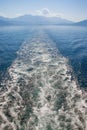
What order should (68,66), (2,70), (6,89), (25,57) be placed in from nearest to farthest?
(6,89), (2,70), (68,66), (25,57)

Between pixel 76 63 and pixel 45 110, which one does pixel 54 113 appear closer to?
pixel 45 110

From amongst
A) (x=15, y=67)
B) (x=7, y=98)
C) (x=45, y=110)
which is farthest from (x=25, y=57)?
(x=45, y=110)

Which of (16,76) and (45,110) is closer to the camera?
(45,110)

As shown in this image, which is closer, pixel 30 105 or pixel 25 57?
pixel 30 105

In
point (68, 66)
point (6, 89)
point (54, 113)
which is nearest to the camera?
point (54, 113)

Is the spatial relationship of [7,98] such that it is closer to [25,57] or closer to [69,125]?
[69,125]

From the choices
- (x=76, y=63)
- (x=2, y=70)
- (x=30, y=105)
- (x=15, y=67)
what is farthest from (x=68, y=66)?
(x=30, y=105)
